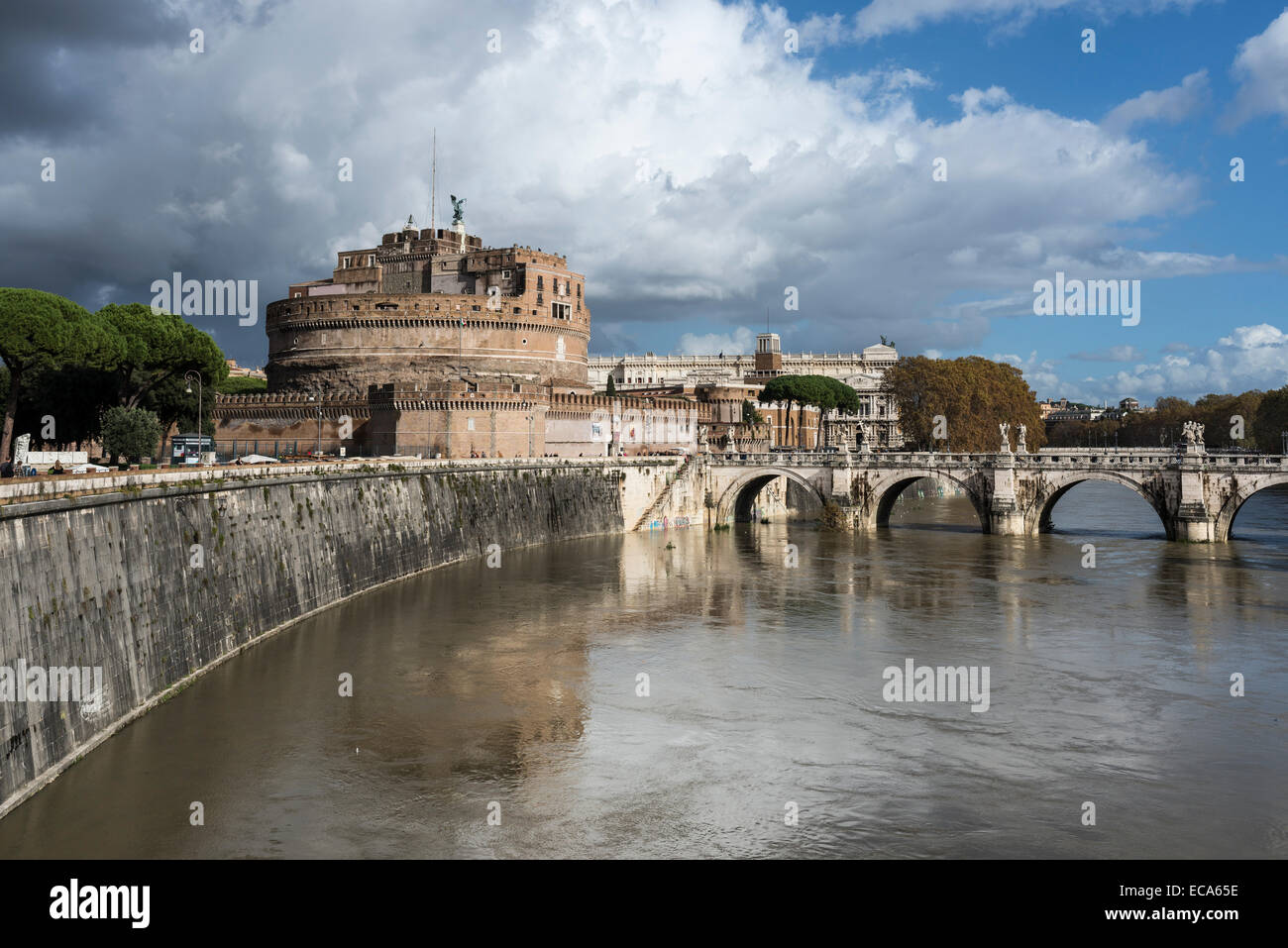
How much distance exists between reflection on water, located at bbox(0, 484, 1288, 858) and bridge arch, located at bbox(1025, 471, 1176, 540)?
1536 cm

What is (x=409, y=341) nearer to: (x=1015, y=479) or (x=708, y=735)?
(x=1015, y=479)

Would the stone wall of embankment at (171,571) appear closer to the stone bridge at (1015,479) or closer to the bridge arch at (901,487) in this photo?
the stone bridge at (1015,479)

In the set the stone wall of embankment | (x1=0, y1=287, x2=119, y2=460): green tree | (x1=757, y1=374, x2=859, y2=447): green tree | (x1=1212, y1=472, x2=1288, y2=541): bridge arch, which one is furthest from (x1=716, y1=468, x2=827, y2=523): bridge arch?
(x1=0, y1=287, x2=119, y2=460): green tree

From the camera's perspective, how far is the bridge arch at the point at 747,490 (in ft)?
211

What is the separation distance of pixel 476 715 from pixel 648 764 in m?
4.83

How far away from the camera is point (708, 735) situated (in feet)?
72.4

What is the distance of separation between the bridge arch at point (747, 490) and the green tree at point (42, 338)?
1421 inches

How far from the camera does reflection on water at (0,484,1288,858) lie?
1691 centimetres

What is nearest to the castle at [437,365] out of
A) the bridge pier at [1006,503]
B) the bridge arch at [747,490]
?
the bridge arch at [747,490]

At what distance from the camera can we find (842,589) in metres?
41.1

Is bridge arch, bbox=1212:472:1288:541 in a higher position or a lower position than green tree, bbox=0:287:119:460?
lower

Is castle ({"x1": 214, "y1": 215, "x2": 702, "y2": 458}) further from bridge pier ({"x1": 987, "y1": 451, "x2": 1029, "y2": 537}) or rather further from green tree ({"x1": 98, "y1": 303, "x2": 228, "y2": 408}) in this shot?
bridge pier ({"x1": 987, "y1": 451, "x2": 1029, "y2": 537})

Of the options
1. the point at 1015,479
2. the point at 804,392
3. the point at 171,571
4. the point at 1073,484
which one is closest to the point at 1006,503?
the point at 1015,479
